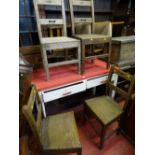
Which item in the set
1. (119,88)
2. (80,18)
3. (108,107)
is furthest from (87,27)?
(108,107)

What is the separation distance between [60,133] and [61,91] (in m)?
0.43

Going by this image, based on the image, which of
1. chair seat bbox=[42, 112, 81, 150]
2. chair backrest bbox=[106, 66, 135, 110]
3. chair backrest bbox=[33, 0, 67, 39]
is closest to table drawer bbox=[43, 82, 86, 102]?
chair seat bbox=[42, 112, 81, 150]

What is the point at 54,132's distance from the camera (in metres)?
1.06

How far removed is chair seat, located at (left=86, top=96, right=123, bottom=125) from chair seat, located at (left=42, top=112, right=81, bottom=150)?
11.0 inches

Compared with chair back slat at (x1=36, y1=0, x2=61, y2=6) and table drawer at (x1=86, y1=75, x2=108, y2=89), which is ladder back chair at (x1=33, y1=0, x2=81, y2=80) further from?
table drawer at (x1=86, y1=75, x2=108, y2=89)

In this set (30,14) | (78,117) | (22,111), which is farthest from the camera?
(78,117)

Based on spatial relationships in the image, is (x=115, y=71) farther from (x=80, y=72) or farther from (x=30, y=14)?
(x=30, y=14)

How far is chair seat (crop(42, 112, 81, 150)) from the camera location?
96cm

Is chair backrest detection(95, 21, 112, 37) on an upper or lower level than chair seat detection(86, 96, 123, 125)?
upper

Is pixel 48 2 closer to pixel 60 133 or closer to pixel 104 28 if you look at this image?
pixel 104 28
